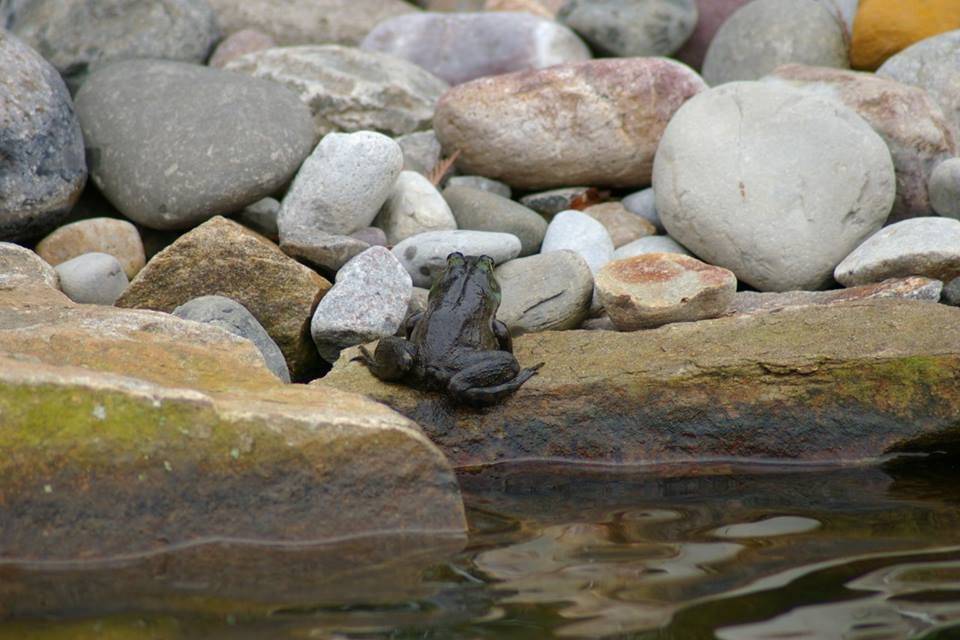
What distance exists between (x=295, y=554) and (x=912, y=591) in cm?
224

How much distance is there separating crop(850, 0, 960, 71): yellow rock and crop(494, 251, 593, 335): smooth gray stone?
410cm

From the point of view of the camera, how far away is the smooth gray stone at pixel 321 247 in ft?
23.9

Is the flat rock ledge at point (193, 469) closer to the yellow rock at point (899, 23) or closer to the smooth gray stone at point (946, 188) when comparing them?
the smooth gray stone at point (946, 188)

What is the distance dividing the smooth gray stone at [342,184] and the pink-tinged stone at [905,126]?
122 inches

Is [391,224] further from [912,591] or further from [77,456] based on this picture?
[912,591]

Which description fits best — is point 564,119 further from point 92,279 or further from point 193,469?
point 193,469

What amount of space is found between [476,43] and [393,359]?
4.94m

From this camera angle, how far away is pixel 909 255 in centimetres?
697

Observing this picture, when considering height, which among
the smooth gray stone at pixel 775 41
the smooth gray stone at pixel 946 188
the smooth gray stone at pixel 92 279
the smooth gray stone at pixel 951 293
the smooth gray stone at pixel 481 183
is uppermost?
the smooth gray stone at pixel 775 41

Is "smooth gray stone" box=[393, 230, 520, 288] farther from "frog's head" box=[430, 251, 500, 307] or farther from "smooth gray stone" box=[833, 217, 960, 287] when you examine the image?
"smooth gray stone" box=[833, 217, 960, 287]

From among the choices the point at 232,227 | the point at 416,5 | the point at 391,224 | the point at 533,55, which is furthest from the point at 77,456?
the point at 416,5

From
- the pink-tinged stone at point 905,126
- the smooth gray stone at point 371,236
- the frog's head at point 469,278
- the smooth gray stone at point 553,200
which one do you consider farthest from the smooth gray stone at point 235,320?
the pink-tinged stone at point 905,126

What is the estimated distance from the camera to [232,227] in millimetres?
7145

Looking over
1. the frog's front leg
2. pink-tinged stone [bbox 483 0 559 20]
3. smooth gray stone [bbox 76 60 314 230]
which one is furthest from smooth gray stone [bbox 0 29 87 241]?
pink-tinged stone [bbox 483 0 559 20]
